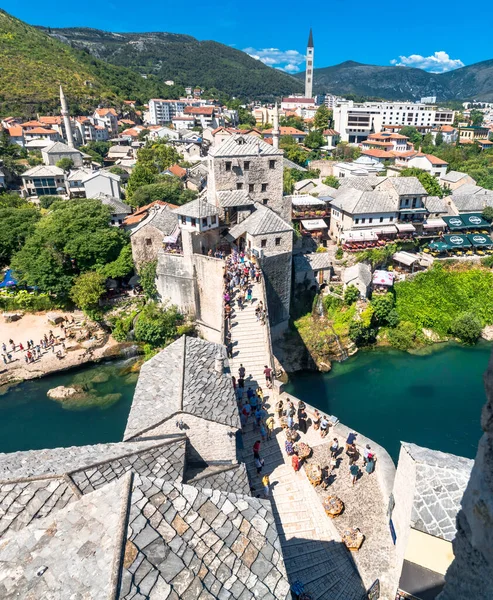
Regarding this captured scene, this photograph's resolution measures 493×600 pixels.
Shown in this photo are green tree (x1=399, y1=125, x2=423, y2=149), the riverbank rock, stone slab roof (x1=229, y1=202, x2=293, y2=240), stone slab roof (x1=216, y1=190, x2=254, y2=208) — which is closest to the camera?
the riverbank rock

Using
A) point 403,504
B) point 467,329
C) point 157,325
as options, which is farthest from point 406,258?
point 403,504

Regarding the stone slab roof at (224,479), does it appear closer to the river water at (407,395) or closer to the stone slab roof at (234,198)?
the river water at (407,395)

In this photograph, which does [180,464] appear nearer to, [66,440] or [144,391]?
[144,391]

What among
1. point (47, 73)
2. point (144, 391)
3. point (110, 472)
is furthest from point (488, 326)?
point (47, 73)

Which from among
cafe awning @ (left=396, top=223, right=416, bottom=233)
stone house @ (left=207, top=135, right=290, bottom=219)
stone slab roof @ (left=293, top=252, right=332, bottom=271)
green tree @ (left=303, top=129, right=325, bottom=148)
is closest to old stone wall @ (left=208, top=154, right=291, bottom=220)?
stone house @ (left=207, top=135, right=290, bottom=219)

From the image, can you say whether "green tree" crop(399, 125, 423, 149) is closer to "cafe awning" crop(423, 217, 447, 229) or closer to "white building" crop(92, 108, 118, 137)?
"cafe awning" crop(423, 217, 447, 229)

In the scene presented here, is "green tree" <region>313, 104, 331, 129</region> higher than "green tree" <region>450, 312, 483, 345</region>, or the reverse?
"green tree" <region>313, 104, 331, 129</region>
